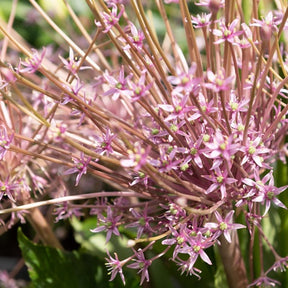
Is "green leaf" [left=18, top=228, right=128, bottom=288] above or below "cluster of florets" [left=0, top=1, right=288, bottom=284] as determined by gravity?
below

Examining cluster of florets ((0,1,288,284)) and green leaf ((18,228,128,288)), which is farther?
green leaf ((18,228,128,288))

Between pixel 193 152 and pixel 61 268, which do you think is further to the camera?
pixel 61 268

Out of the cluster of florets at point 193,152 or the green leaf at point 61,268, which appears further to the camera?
the green leaf at point 61,268

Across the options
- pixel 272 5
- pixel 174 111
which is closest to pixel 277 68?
pixel 272 5

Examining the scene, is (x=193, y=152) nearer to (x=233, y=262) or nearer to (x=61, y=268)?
(x=233, y=262)

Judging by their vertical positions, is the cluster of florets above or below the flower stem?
above

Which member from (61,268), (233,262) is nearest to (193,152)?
(233,262)

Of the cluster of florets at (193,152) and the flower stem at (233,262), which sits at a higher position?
the cluster of florets at (193,152)

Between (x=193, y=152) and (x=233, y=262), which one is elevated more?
(x=193, y=152)
